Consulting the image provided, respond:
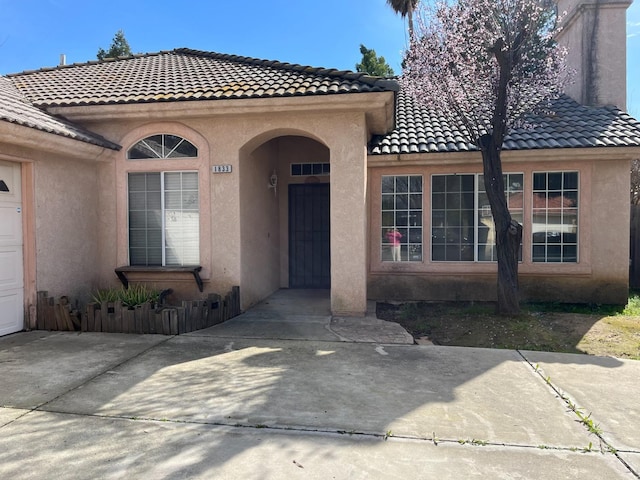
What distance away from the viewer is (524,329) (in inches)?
270

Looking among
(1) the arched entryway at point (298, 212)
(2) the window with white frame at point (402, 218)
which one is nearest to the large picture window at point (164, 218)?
(1) the arched entryway at point (298, 212)

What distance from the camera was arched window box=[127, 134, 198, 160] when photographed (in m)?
8.03

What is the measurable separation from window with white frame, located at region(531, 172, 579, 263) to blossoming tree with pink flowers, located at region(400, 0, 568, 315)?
179 cm

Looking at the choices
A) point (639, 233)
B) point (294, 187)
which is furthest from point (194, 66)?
point (639, 233)

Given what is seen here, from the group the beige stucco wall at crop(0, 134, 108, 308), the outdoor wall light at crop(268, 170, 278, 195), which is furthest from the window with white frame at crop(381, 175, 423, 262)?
the beige stucco wall at crop(0, 134, 108, 308)

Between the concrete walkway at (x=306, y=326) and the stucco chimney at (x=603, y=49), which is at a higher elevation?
the stucco chimney at (x=603, y=49)

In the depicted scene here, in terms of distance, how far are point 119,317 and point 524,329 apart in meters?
6.78

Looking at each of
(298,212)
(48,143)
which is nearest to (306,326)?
(298,212)

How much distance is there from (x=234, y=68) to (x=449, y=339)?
762 centimetres

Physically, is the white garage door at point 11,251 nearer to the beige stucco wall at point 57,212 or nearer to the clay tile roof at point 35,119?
the beige stucco wall at point 57,212

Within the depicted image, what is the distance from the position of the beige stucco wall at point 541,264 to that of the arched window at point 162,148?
13.3 ft

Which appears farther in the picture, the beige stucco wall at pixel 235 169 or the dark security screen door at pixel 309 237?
the dark security screen door at pixel 309 237

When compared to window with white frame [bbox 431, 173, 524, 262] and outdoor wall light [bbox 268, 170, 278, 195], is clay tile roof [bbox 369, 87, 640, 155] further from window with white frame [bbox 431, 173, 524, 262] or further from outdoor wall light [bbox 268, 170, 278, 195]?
outdoor wall light [bbox 268, 170, 278, 195]

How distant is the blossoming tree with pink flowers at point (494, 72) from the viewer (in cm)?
712
